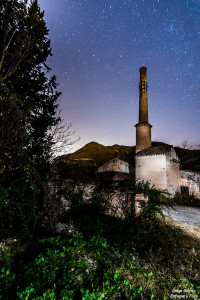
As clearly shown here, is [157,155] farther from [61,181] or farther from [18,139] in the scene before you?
[18,139]

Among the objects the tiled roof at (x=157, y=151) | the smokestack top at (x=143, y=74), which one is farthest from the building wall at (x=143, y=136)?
the smokestack top at (x=143, y=74)

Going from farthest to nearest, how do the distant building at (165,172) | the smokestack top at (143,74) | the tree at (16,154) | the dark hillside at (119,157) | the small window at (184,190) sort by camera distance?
1. the smokestack top at (143,74)
2. the small window at (184,190)
3. the distant building at (165,172)
4. the dark hillside at (119,157)
5. the tree at (16,154)

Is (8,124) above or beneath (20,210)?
above

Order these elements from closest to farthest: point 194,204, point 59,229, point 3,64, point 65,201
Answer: point 59,229 → point 65,201 → point 3,64 → point 194,204

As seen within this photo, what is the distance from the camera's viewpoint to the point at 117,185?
243 inches

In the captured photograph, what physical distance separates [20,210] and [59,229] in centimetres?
137

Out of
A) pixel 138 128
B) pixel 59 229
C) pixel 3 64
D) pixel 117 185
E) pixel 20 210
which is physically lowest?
pixel 59 229

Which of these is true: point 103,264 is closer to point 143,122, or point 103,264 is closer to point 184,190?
point 184,190

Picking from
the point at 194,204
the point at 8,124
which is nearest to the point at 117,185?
the point at 8,124

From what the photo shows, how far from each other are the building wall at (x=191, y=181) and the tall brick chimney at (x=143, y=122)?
359 inches

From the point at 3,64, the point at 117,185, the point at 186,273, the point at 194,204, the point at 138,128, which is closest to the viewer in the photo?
the point at 186,273

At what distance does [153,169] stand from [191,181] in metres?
5.28

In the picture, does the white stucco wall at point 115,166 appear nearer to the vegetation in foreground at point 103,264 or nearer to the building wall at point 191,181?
the building wall at point 191,181

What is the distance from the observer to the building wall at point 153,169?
18.7m
